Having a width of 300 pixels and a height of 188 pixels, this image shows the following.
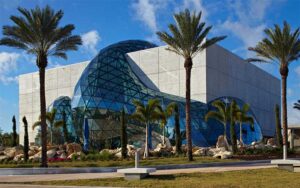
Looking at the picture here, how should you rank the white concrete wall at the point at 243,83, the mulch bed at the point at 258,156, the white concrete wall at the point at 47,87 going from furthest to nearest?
the white concrete wall at the point at 47,87 < the white concrete wall at the point at 243,83 < the mulch bed at the point at 258,156

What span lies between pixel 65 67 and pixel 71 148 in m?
41.8

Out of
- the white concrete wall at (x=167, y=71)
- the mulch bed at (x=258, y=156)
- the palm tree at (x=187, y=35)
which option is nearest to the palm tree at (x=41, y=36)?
the palm tree at (x=187, y=35)

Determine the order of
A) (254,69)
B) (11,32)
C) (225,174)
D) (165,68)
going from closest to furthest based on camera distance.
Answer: (225,174)
(11,32)
(165,68)
(254,69)

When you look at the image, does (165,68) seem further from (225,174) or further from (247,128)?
(225,174)

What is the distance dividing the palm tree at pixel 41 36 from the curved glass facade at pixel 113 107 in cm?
2569

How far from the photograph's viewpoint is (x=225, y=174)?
21125mm

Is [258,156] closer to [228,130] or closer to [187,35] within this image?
[187,35]

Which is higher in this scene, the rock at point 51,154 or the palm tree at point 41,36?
the palm tree at point 41,36

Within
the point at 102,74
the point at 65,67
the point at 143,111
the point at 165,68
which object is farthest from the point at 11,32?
the point at 65,67

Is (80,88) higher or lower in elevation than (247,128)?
higher

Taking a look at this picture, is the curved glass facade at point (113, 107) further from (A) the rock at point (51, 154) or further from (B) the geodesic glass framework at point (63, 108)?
(A) the rock at point (51, 154)

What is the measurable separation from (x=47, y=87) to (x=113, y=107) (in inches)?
1206

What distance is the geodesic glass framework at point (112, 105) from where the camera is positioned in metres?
55.5

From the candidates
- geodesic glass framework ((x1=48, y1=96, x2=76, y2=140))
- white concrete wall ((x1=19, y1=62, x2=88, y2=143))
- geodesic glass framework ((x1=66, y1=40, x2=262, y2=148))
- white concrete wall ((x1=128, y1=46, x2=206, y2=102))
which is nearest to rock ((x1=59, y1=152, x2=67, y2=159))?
geodesic glass framework ((x1=66, y1=40, x2=262, y2=148))
